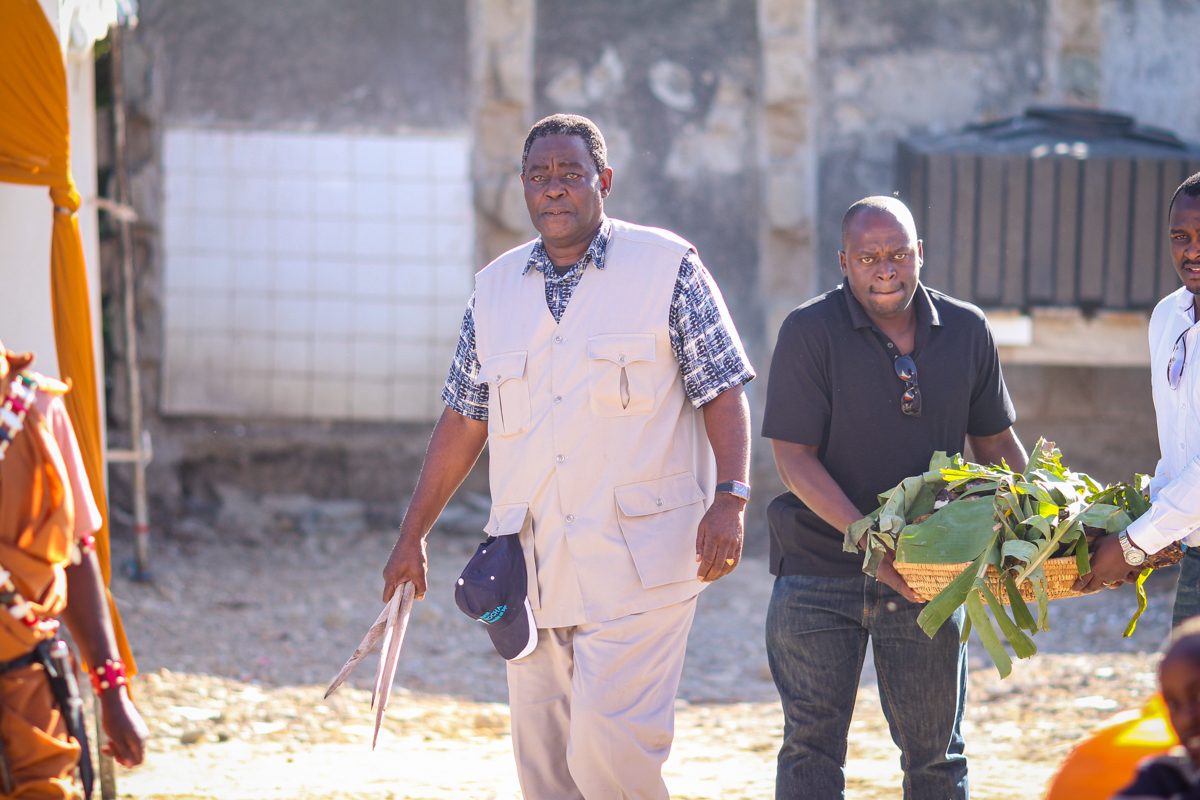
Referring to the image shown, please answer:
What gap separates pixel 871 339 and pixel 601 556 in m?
0.94

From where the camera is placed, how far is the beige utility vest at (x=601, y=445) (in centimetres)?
327

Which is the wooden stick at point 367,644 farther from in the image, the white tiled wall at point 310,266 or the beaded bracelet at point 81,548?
the white tiled wall at point 310,266

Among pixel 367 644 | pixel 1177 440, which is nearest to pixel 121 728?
pixel 367 644

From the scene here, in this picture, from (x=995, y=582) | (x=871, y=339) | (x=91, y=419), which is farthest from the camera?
(x=91, y=419)

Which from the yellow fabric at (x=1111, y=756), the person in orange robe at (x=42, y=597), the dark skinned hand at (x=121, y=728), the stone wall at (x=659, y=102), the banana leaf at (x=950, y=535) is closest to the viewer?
the yellow fabric at (x=1111, y=756)

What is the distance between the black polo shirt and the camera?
3271 millimetres

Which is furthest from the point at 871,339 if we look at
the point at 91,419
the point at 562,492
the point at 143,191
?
the point at 143,191

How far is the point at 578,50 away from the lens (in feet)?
27.3

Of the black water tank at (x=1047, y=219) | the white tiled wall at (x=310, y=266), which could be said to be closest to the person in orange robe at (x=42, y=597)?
the white tiled wall at (x=310, y=266)

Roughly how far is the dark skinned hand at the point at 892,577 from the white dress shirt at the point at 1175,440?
57 centimetres

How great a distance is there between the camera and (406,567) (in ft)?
11.4

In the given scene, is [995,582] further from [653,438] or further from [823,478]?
[653,438]

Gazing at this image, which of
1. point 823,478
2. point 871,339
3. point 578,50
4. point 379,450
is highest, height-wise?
point 578,50

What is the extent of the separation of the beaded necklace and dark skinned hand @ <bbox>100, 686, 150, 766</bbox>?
0.53 metres
